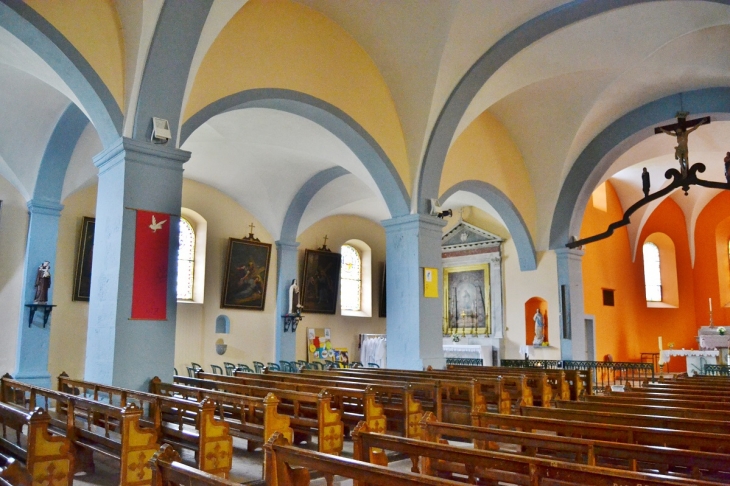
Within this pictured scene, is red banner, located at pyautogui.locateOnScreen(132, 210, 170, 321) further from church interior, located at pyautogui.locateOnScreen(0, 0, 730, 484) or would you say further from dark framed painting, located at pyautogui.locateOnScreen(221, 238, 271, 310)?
dark framed painting, located at pyautogui.locateOnScreen(221, 238, 271, 310)

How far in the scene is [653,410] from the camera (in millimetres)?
4527

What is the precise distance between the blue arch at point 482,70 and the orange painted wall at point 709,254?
42.4 feet

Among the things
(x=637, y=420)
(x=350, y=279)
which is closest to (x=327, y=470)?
(x=637, y=420)

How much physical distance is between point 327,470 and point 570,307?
38.7 feet

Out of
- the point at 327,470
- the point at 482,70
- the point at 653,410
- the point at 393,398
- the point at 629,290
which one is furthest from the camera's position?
the point at 629,290

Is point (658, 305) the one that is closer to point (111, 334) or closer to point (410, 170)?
point (410, 170)

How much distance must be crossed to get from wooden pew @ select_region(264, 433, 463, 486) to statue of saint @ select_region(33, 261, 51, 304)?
327 inches

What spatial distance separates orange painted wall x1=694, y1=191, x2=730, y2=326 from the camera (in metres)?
18.1

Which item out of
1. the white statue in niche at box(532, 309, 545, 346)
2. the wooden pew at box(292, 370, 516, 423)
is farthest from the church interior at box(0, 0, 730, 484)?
the wooden pew at box(292, 370, 516, 423)

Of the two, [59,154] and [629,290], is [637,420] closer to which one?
[59,154]

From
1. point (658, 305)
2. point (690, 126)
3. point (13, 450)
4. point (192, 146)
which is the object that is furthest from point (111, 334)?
point (658, 305)

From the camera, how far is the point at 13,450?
380 centimetres

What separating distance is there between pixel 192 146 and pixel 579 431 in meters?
9.58

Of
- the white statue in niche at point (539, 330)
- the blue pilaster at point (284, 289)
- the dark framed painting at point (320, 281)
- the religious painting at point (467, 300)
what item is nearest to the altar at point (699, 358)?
the white statue in niche at point (539, 330)
